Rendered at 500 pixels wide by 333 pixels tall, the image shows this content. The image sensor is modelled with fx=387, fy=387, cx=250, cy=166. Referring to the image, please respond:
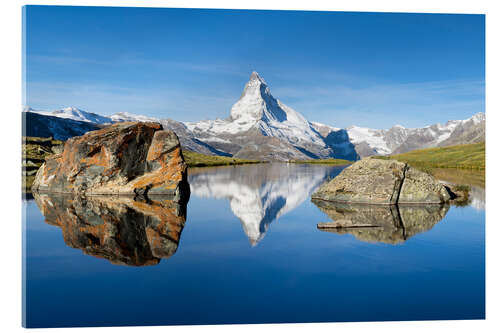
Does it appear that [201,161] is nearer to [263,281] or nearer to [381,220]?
[381,220]

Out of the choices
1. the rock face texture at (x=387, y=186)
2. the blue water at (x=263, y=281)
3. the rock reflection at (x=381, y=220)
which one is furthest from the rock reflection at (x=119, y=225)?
the rock face texture at (x=387, y=186)

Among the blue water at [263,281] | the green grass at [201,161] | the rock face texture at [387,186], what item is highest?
the green grass at [201,161]

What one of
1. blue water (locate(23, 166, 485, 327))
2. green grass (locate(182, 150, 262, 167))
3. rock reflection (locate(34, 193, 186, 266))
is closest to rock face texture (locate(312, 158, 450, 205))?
blue water (locate(23, 166, 485, 327))

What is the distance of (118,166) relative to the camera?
36250mm

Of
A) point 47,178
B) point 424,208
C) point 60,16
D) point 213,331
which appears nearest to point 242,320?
point 213,331

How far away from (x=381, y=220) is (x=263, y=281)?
13.0m

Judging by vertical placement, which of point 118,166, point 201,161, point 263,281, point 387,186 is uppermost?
point 201,161

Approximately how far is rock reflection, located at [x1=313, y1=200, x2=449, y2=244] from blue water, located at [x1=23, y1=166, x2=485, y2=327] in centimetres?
88

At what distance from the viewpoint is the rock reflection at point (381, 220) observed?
19.7 meters

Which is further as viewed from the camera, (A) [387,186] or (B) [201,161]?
(B) [201,161]

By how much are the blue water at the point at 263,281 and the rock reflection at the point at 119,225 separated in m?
0.61

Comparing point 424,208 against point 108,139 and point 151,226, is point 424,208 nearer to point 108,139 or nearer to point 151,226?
point 151,226

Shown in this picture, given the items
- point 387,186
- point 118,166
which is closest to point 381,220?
point 387,186

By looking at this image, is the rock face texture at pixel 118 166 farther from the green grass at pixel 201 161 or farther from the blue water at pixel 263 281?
the green grass at pixel 201 161
